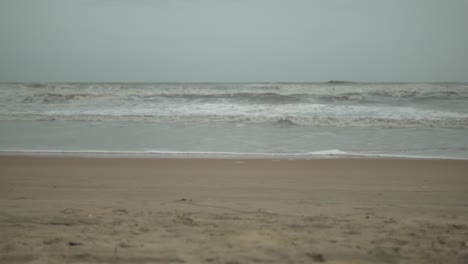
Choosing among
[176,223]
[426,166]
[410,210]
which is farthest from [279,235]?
[426,166]

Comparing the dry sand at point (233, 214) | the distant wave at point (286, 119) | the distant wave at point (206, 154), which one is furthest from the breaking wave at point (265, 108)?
the dry sand at point (233, 214)

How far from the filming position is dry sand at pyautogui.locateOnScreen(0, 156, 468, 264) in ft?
9.29

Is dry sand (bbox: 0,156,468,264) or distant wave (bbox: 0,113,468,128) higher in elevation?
A: dry sand (bbox: 0,156,468,264)

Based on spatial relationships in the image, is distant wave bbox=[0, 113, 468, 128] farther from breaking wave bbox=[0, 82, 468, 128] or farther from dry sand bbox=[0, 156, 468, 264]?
dry sand bbox=[0, 156, 468, 264]

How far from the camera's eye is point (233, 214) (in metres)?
3.90

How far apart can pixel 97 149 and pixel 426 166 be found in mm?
7160

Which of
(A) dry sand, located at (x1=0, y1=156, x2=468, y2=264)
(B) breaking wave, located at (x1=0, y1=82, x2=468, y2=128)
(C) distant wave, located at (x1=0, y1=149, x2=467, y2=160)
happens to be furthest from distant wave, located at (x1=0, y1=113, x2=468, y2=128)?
(A) dry sand, located at (x1=0, y1=156, x2=468, y2=264)

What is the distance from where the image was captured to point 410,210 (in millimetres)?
4152

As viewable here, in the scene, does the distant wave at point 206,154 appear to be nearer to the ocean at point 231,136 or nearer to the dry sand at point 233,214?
the ocean at point 231,136

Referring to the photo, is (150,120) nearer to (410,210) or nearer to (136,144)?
(136,144)

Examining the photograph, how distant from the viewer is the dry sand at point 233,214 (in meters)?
2.83

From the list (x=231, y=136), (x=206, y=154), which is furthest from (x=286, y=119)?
(x=206, y=154)

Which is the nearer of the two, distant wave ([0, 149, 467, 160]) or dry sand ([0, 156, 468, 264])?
dry sand ([0, 156, 468, 264])

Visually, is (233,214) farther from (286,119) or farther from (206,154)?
(286,119)
